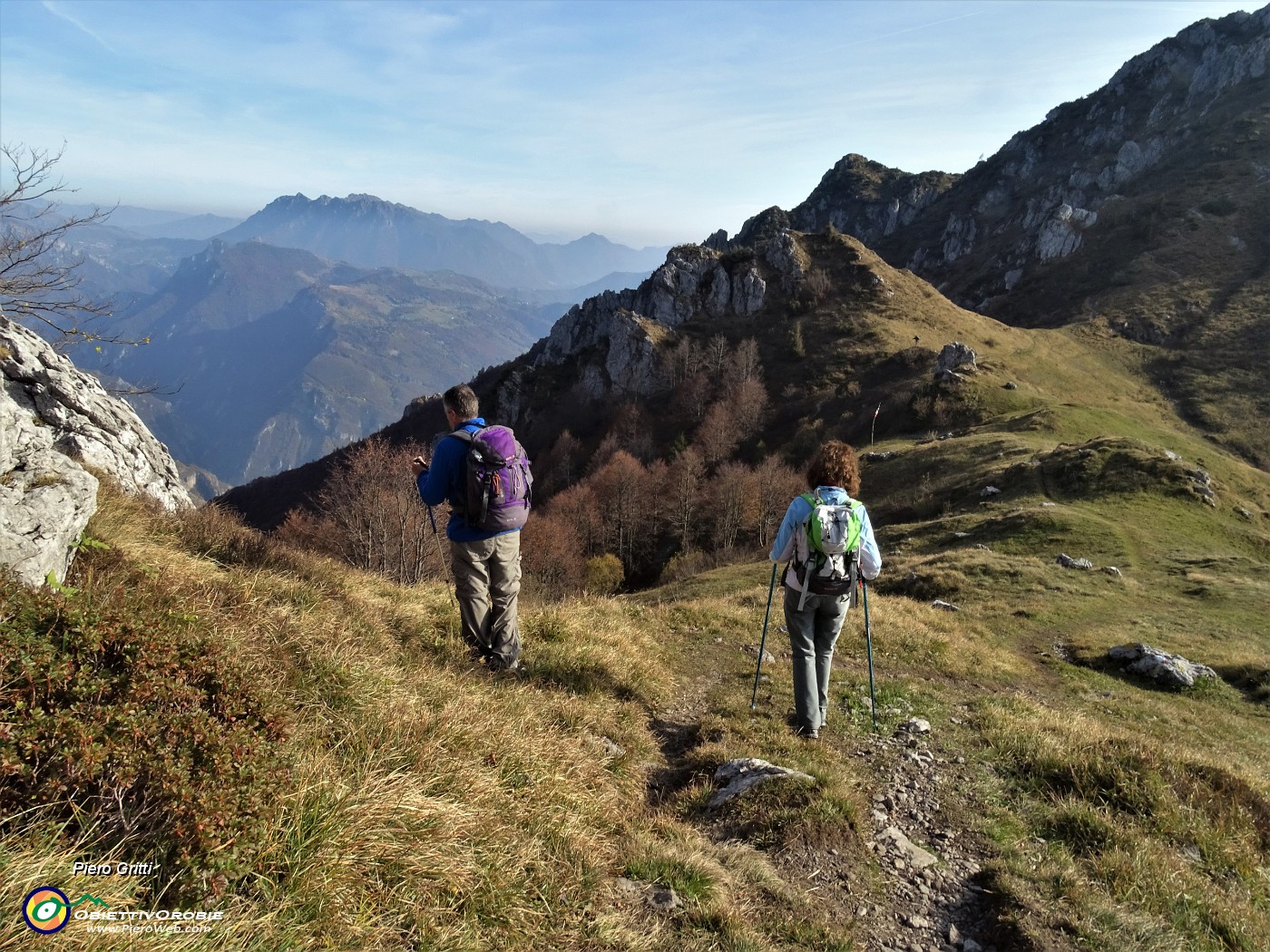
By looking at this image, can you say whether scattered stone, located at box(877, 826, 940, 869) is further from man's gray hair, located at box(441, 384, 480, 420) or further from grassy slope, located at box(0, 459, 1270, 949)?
man's gray hair, located at box(441, 384, 480, 420)

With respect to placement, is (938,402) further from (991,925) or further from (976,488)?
(991,925)

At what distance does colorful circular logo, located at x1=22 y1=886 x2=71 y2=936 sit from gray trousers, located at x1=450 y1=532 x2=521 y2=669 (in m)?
4.47

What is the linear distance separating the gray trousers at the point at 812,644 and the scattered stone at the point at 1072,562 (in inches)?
749

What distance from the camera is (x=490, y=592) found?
23.9 feet

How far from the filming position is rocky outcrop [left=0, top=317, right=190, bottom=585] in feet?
15.5

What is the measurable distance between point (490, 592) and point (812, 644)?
3882 millimetres

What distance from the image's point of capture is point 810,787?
5.62 m

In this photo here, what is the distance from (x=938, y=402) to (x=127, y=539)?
5934 centimetres

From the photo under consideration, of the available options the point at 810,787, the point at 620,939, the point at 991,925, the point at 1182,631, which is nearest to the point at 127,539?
the point at 620,939

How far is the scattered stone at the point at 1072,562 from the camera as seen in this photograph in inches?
835

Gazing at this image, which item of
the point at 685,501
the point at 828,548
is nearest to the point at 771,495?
the point at 685,501

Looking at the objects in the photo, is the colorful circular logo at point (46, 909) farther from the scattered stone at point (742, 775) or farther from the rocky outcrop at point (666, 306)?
the rocky outcrop at point (666, 306)

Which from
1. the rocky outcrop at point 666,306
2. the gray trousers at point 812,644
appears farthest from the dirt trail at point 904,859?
the rocky outcrop at point 666,306

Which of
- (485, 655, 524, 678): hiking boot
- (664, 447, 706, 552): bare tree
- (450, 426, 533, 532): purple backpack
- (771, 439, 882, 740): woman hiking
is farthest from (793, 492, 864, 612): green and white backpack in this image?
(664, 447, 706, 552): bare tree
